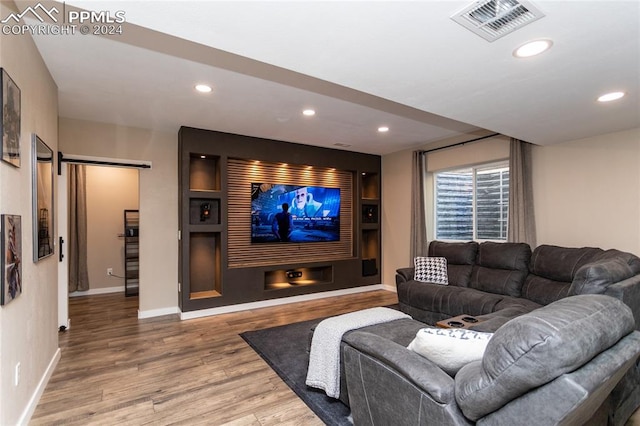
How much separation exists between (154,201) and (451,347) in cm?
429

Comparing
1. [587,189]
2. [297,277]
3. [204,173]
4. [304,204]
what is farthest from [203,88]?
[587,189]

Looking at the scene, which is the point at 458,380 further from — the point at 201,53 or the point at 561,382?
the point at 201,53

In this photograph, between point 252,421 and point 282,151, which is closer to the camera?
point 252,421

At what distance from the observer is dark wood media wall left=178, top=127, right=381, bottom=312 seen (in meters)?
4.55

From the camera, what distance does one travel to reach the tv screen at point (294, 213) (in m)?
5.15

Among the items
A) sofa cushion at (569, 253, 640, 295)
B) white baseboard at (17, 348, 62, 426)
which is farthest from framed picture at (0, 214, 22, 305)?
sofa cushion at (569, 253, 640, 295)

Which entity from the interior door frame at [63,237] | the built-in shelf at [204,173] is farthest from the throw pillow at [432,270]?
the interior door frame at [63,237]

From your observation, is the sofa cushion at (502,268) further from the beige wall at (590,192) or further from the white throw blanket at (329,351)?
the white throw blanket at (329,351)

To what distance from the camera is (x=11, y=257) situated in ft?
6.11

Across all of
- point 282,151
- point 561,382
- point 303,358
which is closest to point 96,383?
point 303,358

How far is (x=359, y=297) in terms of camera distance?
5637 mm

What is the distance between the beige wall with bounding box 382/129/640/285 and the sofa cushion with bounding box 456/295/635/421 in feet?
9.69

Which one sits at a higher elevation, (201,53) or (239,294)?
(201,53)

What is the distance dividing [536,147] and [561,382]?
12.8ft
